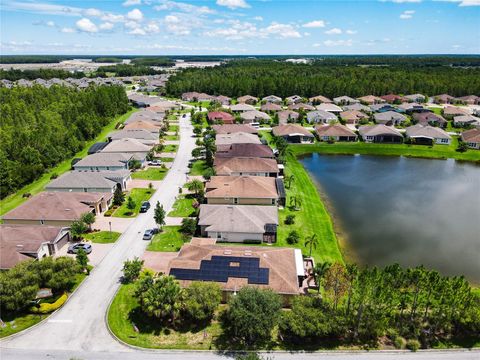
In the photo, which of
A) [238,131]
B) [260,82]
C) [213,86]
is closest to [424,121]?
[238,131]

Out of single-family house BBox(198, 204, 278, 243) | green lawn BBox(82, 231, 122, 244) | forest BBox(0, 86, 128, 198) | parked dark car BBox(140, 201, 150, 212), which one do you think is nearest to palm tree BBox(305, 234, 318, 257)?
single-family house BBox(198, 204, 278, 243)

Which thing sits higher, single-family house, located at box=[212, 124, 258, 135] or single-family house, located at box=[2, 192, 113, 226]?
single-family house, located at box=[212, 124, 258, 135]

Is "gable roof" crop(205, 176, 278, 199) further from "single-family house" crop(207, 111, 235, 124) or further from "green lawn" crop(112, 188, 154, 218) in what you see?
"single-family house" crop(207, 111, 235, 124)

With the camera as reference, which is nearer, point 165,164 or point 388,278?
point 388,278

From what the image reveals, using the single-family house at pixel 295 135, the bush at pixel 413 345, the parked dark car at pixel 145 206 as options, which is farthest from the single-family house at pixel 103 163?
the bush at pixel 413 345

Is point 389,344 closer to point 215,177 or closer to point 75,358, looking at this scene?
point 75,358

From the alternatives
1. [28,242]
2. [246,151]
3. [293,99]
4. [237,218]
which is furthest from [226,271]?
[293,99]

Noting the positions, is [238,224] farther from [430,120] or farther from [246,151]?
[430,120]
